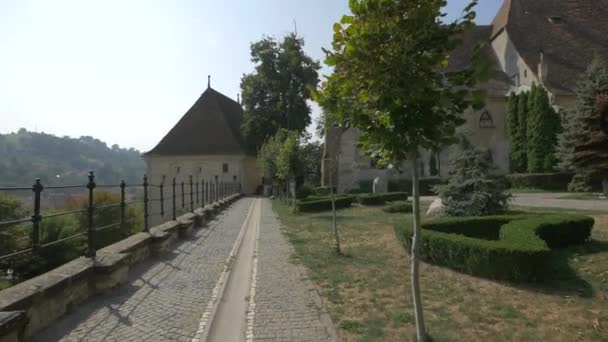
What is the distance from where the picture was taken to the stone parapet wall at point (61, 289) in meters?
3.24

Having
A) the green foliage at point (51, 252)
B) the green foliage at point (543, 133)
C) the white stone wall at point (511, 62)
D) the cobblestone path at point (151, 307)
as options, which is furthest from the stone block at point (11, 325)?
the white stone wall at point (511, 62)

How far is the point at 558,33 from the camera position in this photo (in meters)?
33.8

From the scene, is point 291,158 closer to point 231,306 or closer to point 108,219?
point 108,219

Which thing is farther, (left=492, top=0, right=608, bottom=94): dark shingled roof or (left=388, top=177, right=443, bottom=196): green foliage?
(left=492, top=0, right=608, bottom=94): dark shingled roof

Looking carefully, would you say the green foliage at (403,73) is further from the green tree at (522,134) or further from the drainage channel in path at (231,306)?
the green tree at (522,134)

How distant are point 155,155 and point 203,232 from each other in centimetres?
3322

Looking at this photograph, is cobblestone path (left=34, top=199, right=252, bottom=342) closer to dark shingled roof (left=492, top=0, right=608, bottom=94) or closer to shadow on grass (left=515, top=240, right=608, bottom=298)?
shadow on grass (left=515, top=240, right=608, bottom=298)

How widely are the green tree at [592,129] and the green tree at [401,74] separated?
64.4ft

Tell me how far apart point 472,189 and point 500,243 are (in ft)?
17.6

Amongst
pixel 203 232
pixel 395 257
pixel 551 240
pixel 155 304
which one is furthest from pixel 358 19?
pixel 203 232

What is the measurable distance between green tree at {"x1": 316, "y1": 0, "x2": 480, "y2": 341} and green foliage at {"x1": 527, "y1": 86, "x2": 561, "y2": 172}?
1135 inches

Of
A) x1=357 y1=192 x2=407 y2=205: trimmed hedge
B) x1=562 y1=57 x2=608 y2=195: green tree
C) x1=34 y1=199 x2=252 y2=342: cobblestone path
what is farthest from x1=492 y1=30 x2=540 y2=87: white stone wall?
x1=34 y1=199 x2=252 y2=342: cobblestone path

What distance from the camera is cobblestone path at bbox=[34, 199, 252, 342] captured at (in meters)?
3.95

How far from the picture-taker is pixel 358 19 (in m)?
3.31
